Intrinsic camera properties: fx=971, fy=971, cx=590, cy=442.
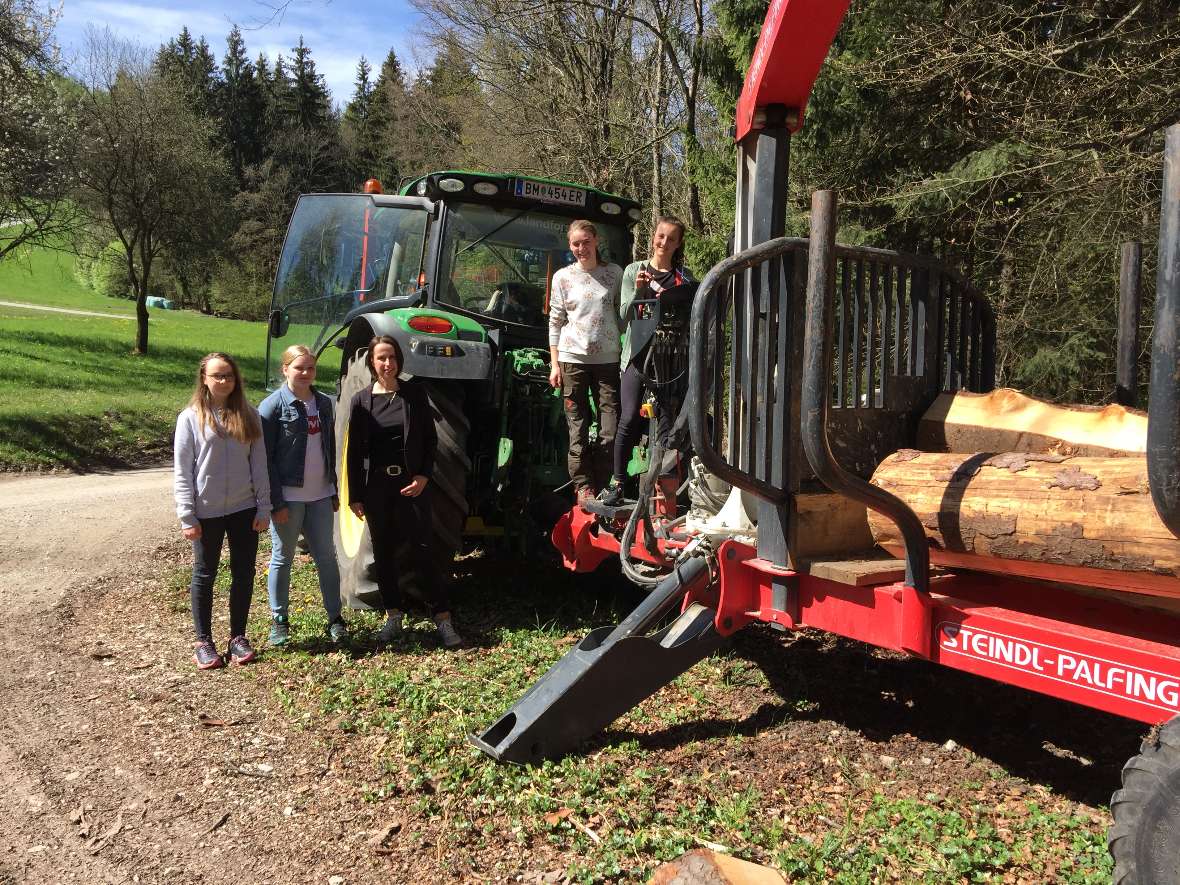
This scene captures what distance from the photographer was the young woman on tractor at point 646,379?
4547 millimetres

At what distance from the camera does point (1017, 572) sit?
300 centimetres

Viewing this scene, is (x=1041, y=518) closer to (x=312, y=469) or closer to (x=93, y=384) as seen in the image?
(x=312, y=469)

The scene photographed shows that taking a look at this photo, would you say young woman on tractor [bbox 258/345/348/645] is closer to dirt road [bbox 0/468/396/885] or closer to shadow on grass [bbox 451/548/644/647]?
dirt road [bbox 0/468/396/885]

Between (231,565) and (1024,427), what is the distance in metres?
3.80

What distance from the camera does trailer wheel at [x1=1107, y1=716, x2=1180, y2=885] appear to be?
241 cm

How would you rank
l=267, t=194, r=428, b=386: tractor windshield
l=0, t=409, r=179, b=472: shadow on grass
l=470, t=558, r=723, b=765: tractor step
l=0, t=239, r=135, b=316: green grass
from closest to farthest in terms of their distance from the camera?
l=470, t=558, r=723, b=765: tractor step, l=267, t=194, r=428, b=386: tractor windshield, l=0, t=409, r=179, b=472: shadow on grass, l=0, t=239, r=135, b=316: green grass

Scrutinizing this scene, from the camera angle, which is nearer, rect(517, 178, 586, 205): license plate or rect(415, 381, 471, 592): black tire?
rect(415, 381, 471, 592): black tire

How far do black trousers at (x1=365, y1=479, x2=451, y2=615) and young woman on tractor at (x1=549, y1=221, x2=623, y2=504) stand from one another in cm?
85

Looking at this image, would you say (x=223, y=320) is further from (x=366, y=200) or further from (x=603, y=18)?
(x=366, y=200)

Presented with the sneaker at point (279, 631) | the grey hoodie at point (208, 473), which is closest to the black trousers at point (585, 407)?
the grey hoodie at point (208, 473)

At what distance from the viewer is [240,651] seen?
4.98 metres

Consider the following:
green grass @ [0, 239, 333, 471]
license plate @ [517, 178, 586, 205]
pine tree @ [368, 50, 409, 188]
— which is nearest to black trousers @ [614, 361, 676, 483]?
license plate @ [517, 178, 586, 205]

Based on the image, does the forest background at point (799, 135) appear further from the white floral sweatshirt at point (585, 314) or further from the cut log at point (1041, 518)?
the cut log at point (1041, 518)

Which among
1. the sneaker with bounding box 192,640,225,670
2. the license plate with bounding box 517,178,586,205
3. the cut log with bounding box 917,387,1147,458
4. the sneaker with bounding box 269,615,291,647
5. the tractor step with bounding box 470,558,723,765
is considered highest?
the license plate with bounding box 517,178,586,205
